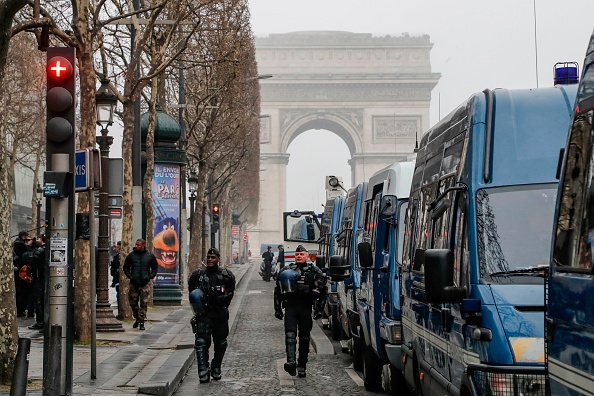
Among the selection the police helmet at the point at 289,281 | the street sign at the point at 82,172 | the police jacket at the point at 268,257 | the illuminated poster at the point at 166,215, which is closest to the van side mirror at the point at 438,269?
the street sign at the point at 82,172

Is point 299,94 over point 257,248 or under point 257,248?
over

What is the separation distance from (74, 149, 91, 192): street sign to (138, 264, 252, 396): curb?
2.09 metres

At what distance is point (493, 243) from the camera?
7691 millimetres

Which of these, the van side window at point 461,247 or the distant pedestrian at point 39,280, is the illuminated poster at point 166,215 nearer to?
the distant pedestrian at point 39,280

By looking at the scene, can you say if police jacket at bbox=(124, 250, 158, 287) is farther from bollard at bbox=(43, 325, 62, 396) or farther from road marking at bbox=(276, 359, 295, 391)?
bollard at bbox=(43, 325, 62, 396)

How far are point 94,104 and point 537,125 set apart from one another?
38.1ft

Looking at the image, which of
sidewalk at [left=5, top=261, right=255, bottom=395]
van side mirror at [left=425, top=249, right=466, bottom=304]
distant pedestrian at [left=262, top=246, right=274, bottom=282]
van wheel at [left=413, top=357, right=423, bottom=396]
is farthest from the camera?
distant pedestrian at [left=262, top=246, right=274, bottom=282]

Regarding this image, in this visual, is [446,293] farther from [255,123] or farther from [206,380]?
[255,123]

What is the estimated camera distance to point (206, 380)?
14570 mm

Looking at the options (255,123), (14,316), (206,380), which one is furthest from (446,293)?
(255,123)

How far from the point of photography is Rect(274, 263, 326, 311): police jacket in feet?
49.1

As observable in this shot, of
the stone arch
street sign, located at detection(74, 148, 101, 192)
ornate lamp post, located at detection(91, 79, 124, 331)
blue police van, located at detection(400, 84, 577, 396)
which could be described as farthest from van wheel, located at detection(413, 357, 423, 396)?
the stone arch

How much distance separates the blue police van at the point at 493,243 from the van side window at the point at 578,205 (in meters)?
1.15

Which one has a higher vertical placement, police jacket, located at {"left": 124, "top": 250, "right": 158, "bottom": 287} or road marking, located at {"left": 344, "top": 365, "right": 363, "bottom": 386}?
police jacket, located at {"left": 124, "top": 250, "right": 158, "bottom": 287}
